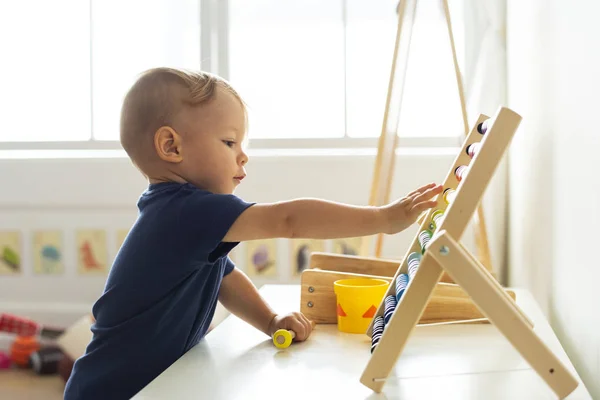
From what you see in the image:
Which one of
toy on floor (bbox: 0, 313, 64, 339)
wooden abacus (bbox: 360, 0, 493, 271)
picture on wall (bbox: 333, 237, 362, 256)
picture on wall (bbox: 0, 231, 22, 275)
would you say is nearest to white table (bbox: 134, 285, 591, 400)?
wooden abacus (bbox: 360, 0, 493, 271)

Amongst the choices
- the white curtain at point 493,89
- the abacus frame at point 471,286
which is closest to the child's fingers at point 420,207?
the abacus frame at point 471,286

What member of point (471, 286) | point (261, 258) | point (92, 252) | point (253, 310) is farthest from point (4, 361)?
point (471, 286)

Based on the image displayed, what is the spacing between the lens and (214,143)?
3.66 feet

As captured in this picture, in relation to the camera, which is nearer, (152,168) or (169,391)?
(169,391)

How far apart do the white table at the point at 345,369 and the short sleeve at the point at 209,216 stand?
0.17 metres

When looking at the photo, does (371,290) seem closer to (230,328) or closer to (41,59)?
(230,328)

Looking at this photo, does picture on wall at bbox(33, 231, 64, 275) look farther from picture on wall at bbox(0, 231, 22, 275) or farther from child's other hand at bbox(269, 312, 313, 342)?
child's other hand at bbox(269, 312, 313, 342)

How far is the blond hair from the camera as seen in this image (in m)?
1.10

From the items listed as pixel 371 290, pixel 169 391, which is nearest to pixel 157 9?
pixel 371 290

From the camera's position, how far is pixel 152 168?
114 centimetres

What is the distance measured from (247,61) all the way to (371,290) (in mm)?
1411

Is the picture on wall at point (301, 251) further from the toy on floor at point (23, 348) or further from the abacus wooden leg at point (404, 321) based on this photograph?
the abacus wooden leg at point (404, 321)

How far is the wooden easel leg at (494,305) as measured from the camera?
0.73m

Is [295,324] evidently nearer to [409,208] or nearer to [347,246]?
[409,208]
